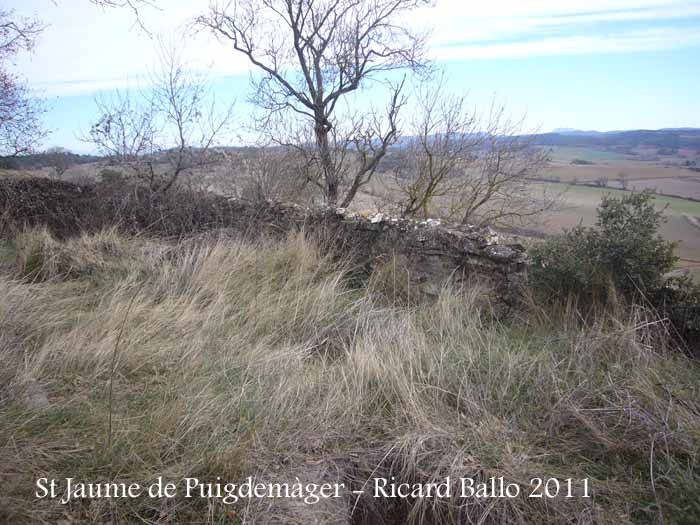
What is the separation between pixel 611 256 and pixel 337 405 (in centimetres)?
286

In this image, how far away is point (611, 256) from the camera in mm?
4184

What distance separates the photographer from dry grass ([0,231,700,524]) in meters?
2.35

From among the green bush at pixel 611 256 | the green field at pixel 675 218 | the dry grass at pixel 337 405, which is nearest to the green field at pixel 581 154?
the green field at pixel 675 218

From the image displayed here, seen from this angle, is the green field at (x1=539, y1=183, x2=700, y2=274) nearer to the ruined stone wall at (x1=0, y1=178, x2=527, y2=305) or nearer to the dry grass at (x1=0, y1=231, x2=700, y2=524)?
the ruined stone wall at (x1=0, y1=178, x2=527, y2=305)

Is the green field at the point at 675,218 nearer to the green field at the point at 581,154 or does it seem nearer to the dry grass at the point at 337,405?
the dry grass at the point at 337,405

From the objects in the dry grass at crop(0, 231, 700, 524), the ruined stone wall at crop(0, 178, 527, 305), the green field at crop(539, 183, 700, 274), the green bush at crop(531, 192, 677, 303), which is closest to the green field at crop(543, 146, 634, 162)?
the green field at crop(539, 183, 700, 274)

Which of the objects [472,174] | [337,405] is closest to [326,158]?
[472,174]

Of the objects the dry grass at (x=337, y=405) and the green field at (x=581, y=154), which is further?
the green field at (x=581, y=154)

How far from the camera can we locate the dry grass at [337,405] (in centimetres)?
235

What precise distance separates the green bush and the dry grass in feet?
1.36

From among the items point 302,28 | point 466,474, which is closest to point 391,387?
point 466,474

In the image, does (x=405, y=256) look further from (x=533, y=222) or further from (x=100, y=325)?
(x=533, y=222)

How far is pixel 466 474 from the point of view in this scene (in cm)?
249

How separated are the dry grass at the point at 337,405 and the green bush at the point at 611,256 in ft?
1.36
